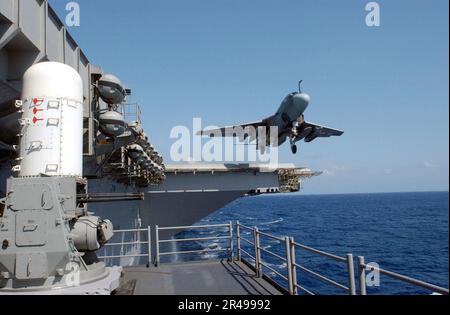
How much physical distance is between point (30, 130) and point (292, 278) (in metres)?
5.62

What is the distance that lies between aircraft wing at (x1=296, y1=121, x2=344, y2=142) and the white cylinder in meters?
25.4

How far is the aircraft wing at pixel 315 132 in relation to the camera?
102ft

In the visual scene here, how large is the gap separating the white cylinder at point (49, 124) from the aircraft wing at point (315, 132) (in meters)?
25.4

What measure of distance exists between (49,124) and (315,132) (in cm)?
2797

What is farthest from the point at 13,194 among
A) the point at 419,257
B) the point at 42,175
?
the point at 419,257

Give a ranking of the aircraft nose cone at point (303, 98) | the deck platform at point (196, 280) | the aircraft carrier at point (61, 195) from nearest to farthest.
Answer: the aircraft carrier at point (61, 195)
the deck platform at point (196, 280)
the aircraft nose cone at point (303, 98)

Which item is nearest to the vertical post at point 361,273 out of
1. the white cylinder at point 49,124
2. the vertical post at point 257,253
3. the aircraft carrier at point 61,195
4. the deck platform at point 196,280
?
the aircraft carrier at point 61,195

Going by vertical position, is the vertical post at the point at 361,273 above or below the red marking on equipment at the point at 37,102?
below

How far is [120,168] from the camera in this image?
1722 cm

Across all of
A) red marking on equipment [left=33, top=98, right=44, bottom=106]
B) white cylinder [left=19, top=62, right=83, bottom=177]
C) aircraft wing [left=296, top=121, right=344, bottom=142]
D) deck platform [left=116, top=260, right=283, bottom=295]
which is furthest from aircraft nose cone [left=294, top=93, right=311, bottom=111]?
red marking on equipment [left=33, top=98, right=44, bottom=106]

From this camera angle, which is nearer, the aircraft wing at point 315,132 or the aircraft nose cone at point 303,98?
the aircraft nose cone at point 303,98

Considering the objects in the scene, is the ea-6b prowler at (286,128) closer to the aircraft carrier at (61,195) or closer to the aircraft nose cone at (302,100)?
the aircraft nose cone at (302,100)

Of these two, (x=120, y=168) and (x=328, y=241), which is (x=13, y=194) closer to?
(x=120, y=168)

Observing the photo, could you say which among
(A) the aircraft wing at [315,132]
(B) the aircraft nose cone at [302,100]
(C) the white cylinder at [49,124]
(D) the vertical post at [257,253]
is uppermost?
(B) the aircraft nose cone at [302,100]
